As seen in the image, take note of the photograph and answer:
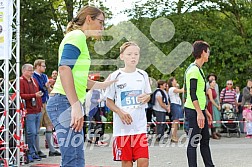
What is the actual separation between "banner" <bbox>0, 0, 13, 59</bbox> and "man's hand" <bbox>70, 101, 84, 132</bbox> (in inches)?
170

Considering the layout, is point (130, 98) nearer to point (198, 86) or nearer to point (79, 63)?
point (198, 86)

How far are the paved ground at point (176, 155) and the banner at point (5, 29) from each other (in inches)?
88.5

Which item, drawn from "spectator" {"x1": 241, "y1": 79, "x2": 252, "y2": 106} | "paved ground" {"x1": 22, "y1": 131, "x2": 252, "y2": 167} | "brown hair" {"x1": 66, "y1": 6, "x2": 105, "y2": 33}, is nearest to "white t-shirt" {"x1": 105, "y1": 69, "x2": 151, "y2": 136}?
"brown hair" {"x1": 66, "y1": 6, "x2": 105, "y2": 33}

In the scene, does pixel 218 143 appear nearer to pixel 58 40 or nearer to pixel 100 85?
pixel 100 85

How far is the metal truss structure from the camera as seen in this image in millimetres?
8273

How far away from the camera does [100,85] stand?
5.02 m

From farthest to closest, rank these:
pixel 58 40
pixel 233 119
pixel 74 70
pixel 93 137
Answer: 1. pixel 58 40
2. pixel 233 119
3. pixel 93 137
4. pixel 74 70

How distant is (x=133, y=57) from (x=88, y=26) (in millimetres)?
1553

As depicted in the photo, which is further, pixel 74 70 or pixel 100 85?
pixel 100 85

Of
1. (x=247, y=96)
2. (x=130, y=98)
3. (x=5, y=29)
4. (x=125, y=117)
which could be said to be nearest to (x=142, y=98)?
(x=130, y=98)

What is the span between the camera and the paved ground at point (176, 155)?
9.11 metres

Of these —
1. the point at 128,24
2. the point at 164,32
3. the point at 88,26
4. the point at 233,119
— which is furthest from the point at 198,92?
the point at 128,24

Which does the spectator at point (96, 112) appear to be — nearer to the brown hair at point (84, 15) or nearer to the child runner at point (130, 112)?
the child runner at point (130, 112)

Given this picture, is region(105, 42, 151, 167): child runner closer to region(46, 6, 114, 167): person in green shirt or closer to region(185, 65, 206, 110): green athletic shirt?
region(185, 65, 206, 110): green athletic shirt
